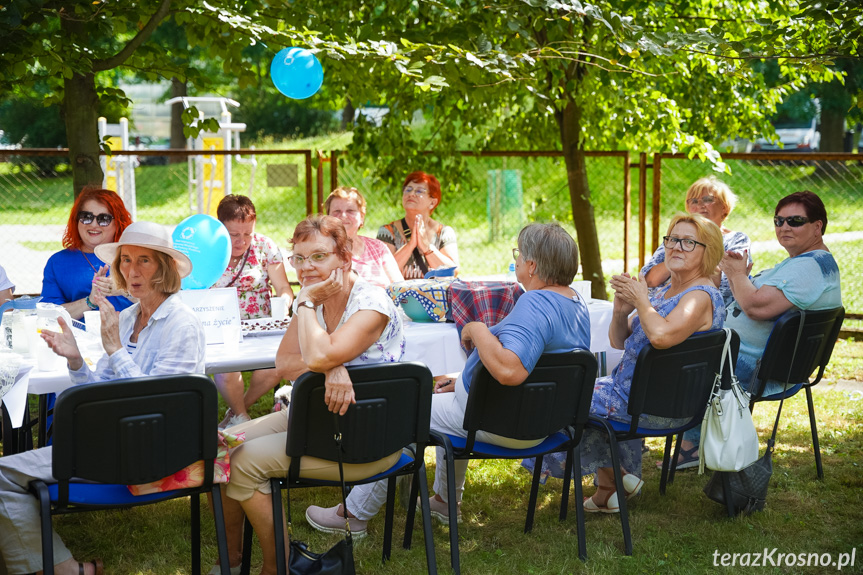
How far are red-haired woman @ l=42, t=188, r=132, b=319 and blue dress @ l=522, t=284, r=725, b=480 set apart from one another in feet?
7.70

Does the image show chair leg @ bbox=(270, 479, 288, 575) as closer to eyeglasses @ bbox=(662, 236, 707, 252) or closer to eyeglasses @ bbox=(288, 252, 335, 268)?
eyeglasses @ bbox=(288, 252, 335, 268)

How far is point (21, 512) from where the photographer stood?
9.21 feet

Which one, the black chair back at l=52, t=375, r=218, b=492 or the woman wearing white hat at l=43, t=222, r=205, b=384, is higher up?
the woman wearing white hat at l=43, t=222, r=205, b=384

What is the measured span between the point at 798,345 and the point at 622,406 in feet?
3.55

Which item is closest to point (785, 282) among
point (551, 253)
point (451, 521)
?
point (551, 253)

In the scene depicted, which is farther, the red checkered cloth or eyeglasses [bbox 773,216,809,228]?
eyeglasses [bbox 773,216,809,228]

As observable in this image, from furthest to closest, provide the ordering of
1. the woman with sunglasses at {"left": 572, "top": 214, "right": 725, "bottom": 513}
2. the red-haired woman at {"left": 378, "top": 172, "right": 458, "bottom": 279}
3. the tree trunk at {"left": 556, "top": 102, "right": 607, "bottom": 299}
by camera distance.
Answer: the tree trunk at {"left": 556, "top": 102, "right": 607, "bottom": 299} → the red-haired woman at {"left": 378, "top": 172, "right": 458, "bottom": 279} → the woman with sunglasses at {"left": 572, "top": 214, "right": 725, "bottom": 513}

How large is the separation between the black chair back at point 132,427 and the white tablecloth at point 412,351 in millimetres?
626

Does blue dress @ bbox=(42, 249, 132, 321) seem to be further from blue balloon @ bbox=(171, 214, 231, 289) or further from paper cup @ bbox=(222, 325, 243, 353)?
paper cup @ bbox=(222, 325, 243, 353)

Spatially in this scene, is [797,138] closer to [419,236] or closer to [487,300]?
[419,236]

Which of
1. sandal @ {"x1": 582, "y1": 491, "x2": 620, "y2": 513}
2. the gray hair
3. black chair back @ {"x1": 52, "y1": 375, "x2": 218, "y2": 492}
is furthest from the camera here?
sandal @ {"x1": 582, "y1": 491, "x2": 620, "y2": 513}

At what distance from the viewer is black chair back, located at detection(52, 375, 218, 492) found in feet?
8.29

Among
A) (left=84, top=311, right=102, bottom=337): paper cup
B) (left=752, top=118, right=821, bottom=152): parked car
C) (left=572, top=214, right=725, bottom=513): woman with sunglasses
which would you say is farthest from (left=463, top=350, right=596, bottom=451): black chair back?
(left=752, top=118, right=821, bottom=152): parked car

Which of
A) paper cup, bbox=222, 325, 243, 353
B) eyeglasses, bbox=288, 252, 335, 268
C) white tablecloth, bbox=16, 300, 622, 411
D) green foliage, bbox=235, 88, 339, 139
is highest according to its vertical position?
green foliage, bbox=235, 88, 339, 139
